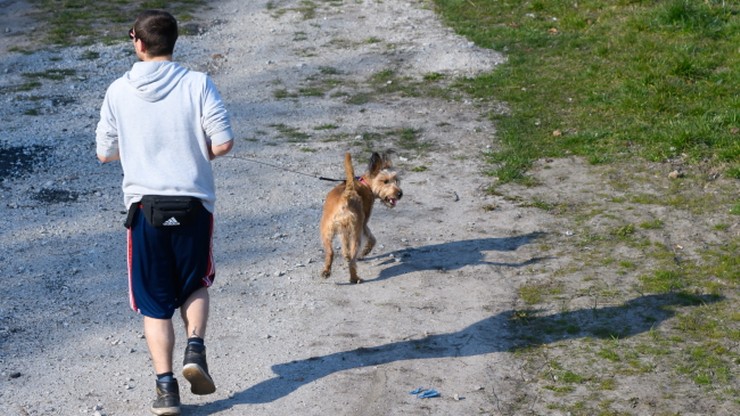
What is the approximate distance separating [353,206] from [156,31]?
2.59m

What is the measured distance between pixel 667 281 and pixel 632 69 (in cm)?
518

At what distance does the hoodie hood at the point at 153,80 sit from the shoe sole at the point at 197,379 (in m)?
1.40

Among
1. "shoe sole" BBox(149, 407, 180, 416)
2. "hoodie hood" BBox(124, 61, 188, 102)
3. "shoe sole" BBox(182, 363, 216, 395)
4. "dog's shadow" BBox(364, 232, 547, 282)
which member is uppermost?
"hoodie hood" BBox(124, 61, 188, 102)

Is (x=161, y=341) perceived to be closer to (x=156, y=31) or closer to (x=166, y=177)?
(x=166, y=177)

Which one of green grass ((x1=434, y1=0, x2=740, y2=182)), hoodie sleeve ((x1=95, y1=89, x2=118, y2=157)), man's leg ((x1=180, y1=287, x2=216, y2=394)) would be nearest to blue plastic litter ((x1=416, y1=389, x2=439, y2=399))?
man's leg ((x1=180, y1=287, x2=216, y2=394))

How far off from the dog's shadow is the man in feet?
7.59

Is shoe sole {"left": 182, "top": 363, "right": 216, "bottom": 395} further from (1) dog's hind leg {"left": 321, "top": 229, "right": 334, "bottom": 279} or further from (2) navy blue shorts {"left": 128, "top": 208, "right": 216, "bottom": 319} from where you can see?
(1) dog's hind leg {"left": 321, "top": 229, "right": 334, "bottom": 279}

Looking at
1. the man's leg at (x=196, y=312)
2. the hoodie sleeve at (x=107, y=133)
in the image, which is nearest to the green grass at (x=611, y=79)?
the man's leg at (x=196, y=312)

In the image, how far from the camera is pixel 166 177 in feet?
16.4

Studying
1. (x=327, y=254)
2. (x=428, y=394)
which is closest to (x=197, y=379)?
(x=428, y=394)

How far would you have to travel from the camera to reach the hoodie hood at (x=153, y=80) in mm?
4875

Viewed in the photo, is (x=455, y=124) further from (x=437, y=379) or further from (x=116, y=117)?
(x=116, y=117)

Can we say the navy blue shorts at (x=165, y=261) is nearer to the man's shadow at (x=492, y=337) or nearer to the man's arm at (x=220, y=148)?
the man's arm at (x=220, y=148)

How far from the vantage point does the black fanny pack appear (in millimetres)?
4973
